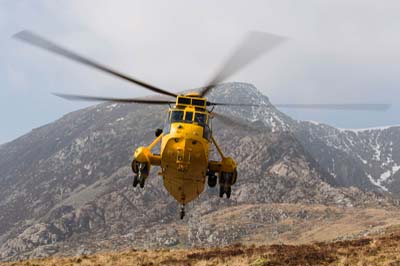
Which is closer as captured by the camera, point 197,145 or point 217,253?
point 197,145

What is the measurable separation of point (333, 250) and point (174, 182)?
1447cm

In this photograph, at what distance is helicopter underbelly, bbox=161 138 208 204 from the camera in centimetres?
1948

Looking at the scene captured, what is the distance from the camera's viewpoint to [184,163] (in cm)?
1958

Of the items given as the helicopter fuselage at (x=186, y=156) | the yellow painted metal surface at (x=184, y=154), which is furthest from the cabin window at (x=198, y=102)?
the yellow painted metal surface at (x=184, y=154)

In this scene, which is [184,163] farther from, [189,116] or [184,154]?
[189,116]

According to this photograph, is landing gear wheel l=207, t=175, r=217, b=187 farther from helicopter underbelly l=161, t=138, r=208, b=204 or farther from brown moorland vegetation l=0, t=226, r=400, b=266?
brown moorland vegetation l=0, t=226, r=400, b=266

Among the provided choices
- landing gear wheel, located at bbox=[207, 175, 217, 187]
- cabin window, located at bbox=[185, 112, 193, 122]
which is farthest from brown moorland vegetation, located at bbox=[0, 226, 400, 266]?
cabin window, located at bbox=[185, 112, 193, 122]

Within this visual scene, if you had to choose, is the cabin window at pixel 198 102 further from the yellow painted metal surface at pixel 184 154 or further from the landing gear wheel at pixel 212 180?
the landing gear wheel at pixel 212 180

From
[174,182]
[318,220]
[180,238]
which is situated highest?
[174,182]

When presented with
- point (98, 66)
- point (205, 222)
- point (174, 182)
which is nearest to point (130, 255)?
point (174, 182)

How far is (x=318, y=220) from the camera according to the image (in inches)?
6521

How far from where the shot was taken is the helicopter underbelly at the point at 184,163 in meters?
19.5

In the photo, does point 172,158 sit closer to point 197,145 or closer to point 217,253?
point 197,145

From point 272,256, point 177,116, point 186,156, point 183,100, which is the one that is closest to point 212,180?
point 186,156
